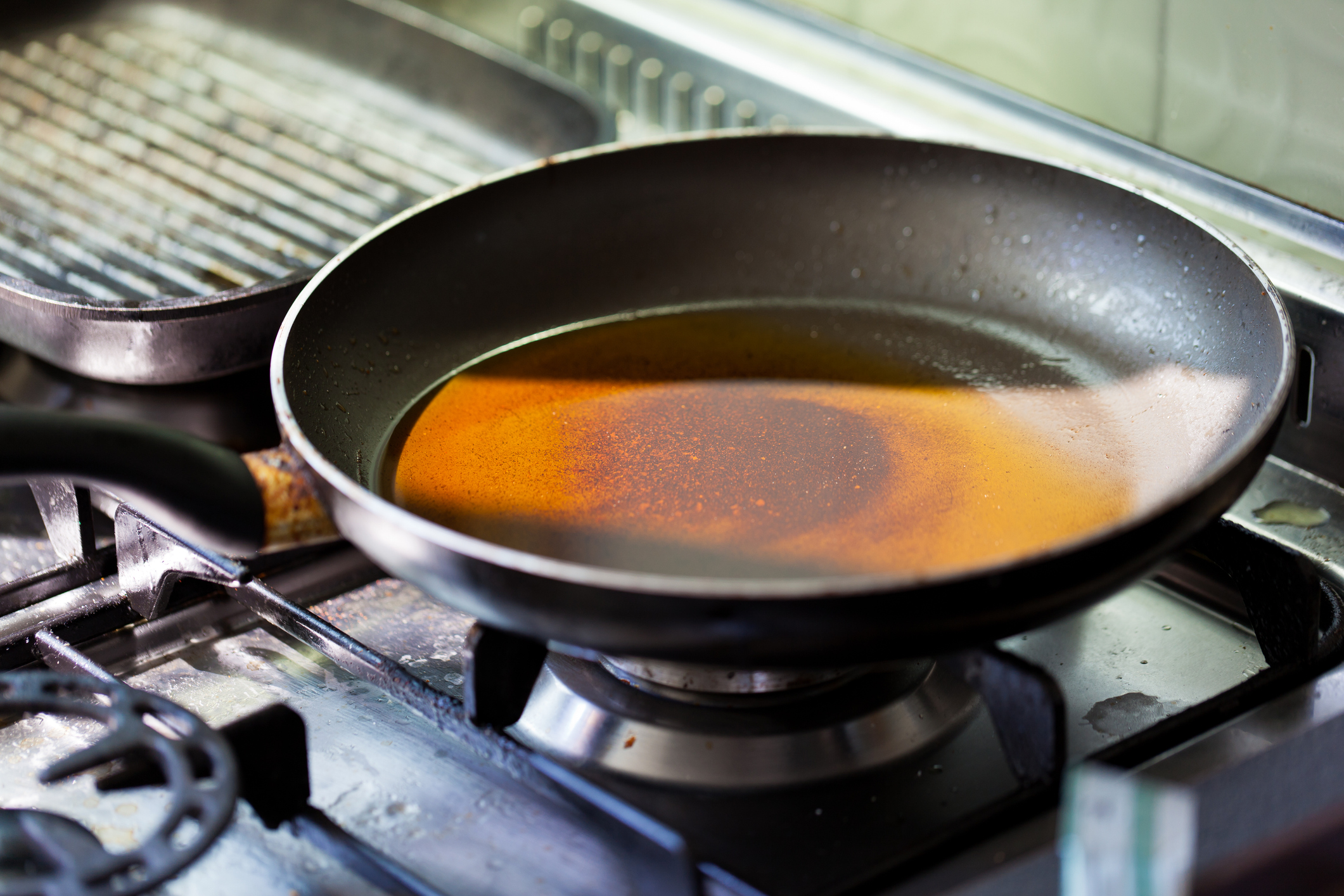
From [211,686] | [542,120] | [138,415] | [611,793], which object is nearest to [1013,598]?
[611,793]

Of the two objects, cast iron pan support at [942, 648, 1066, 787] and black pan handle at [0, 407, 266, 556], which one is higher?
black pan handle at [0, 407, 266, 556]

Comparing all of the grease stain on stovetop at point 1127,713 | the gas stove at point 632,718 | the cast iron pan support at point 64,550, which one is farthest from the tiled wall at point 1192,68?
the cast iron pan support at point 64,550

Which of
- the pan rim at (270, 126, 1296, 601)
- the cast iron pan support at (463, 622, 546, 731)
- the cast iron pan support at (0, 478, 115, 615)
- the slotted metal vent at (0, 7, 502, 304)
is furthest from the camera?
the slotted metal vent at (0, 7, 502, 304)

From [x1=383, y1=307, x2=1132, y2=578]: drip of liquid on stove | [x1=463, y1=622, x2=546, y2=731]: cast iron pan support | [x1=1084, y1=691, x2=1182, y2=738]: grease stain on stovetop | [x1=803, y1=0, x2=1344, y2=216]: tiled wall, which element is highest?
[x1=803, y1=0, x2=1344, y2=216]: tiled wall

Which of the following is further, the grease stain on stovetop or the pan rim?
the grease stain on stovetop

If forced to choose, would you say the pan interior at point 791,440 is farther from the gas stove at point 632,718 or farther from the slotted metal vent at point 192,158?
the slotted metal vent at point 192,158

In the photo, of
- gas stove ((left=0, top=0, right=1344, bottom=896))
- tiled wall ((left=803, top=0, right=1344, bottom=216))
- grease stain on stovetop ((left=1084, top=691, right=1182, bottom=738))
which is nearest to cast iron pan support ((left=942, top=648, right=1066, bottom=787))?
gas stove ((left=0, top=0, right=1344, bottom=896))

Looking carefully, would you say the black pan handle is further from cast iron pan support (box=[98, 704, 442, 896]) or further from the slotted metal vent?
the slotted metal vent
